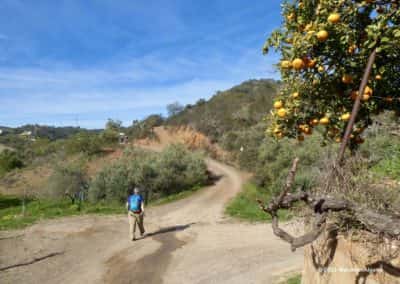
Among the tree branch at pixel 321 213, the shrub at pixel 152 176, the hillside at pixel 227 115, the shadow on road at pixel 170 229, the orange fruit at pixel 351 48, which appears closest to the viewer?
the tree branch at pixel 321 213

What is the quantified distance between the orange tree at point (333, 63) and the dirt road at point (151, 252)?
4.16 m

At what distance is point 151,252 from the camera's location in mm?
7855

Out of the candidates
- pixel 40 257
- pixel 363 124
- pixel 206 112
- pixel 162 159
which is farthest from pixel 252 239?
pixel 206 112

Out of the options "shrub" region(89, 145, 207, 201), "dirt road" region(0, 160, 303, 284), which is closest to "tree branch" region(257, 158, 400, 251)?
"dirt road" region(0, 160, 303, 284)

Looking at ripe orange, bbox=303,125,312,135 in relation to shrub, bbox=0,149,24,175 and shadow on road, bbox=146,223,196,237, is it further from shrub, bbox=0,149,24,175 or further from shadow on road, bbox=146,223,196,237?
shrub, bbox=0,149,24,175

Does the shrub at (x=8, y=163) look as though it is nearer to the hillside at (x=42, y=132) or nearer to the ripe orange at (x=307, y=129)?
the ripe orange at (x=307, y=129)

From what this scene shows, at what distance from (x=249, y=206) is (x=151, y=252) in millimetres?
6363

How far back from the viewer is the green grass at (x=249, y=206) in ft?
36.8

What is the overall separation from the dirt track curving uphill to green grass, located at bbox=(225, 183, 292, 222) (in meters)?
0.64

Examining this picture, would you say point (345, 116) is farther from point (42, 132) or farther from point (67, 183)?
point (42, 132)

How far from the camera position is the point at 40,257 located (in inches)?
302

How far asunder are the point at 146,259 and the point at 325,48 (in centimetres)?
643

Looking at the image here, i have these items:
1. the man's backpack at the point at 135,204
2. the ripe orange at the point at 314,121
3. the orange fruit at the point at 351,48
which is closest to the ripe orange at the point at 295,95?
the ripe orange at the point at 314,121

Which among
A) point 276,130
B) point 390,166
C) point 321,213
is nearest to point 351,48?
point 276,130
